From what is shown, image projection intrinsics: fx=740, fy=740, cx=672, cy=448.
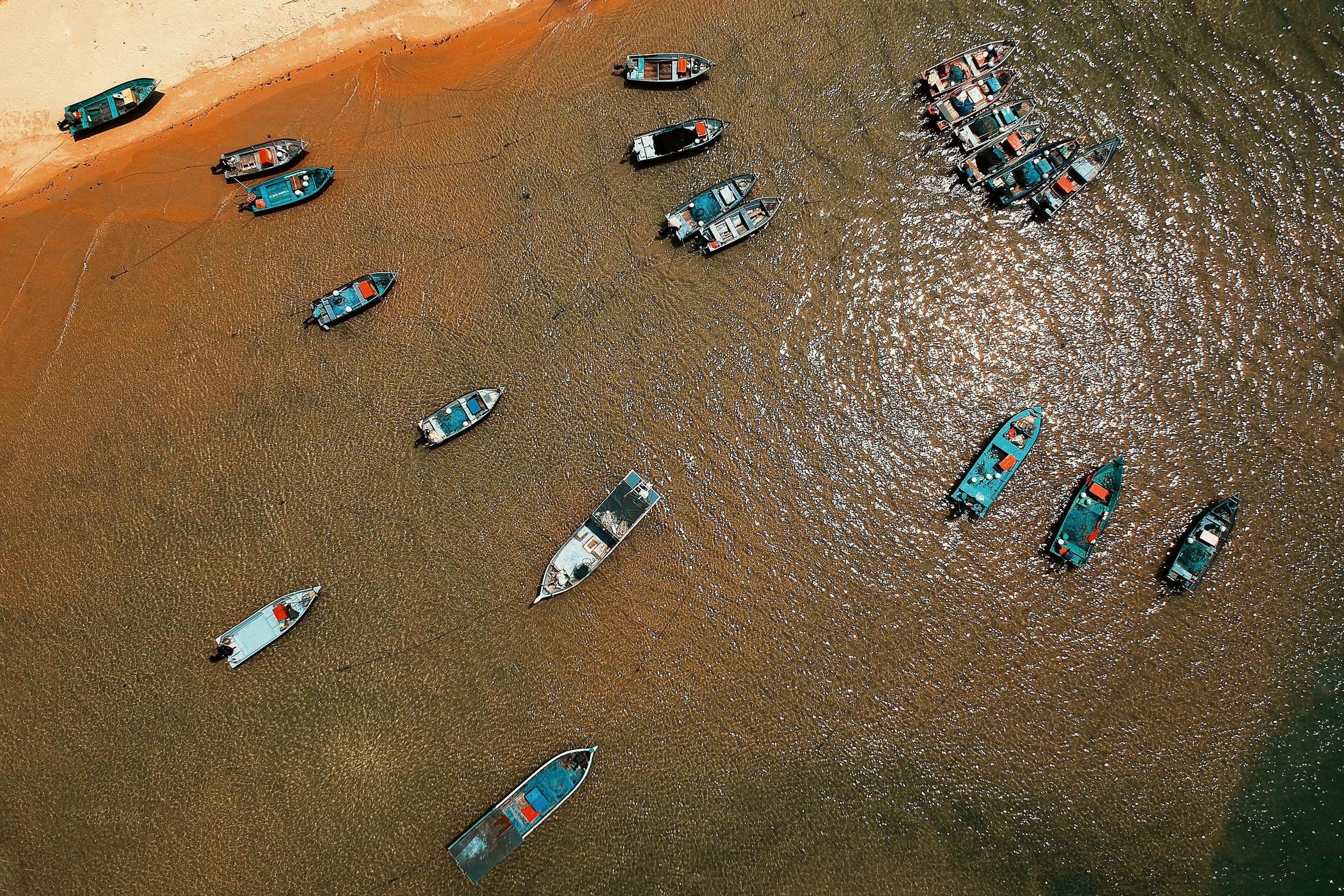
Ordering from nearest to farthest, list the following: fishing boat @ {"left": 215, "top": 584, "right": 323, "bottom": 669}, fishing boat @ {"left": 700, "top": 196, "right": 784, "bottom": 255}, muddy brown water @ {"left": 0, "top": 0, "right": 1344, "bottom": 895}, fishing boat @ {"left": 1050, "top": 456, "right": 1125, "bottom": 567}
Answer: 1. fishing boat @ {"left": 1050, "top": 456, "right": 1125, "bottom": 567}
2. muddy brown water @ {"left": 0, "top": 0, "right": 1344, "bottom": 895}
3. fishing boat @ {"left": 215, "top": 584, "right": 323, "bottom": 669}
4. fishing boat @ {"left": 700, "top": 196, "right": 784, "bottom": 255}

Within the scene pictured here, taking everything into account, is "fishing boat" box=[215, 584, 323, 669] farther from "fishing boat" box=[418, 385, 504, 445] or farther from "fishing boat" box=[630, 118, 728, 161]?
"fishing boat" box=[630, 118, 728, 161]

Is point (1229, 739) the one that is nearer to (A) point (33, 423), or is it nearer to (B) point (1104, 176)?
(B) point (1104, 176)

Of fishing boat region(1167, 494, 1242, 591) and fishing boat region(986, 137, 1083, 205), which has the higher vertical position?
fishing boat region(986, 137, 1083, 205)

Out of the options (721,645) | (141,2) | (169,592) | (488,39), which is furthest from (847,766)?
(141,2)

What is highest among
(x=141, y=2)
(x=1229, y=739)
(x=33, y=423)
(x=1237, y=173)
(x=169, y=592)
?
(x=141, y=2)

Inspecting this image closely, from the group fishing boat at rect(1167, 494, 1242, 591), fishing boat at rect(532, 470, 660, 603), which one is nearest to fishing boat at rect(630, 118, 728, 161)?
fishing boat at rect(532, 470, 660, 603)

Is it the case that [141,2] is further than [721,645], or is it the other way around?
[141,2]
